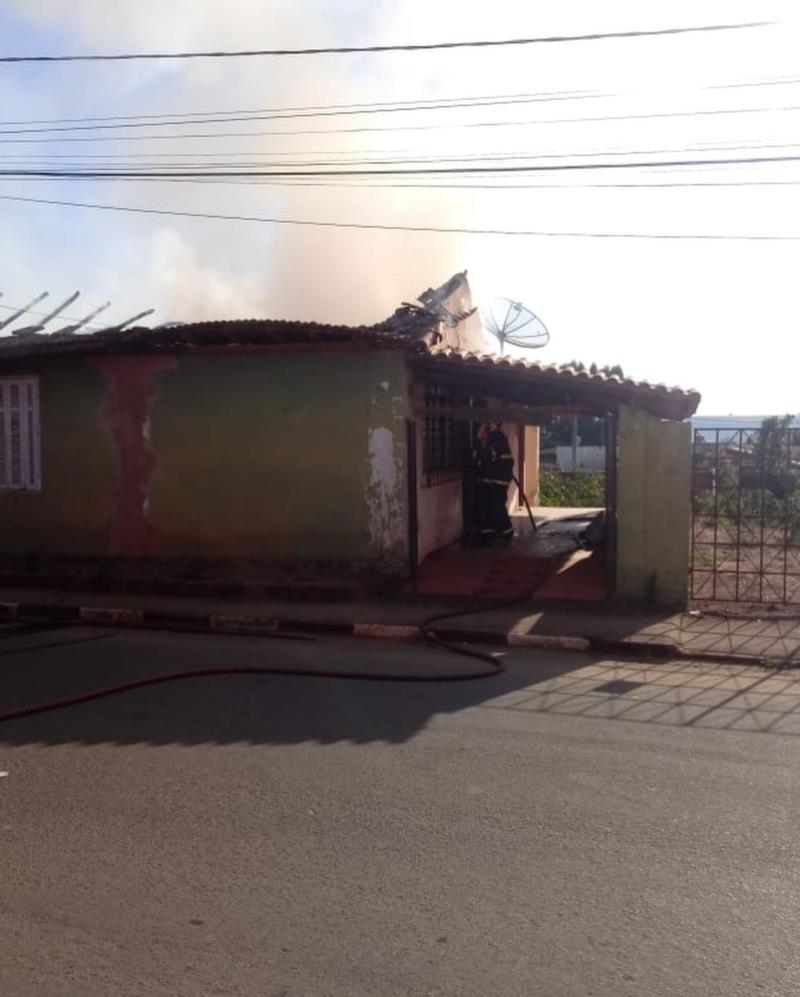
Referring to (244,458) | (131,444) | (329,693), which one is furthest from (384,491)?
(329,693)

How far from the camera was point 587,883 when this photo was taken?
421 centimetres

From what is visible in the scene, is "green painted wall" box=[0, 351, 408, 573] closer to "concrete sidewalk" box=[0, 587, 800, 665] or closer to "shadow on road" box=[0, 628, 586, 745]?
"concrete sidewalk" box=[0, 587, 800, 665]

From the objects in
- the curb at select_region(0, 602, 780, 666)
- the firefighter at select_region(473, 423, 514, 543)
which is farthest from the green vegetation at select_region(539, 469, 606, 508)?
the curb at select_region(0, 602, 780, 666)

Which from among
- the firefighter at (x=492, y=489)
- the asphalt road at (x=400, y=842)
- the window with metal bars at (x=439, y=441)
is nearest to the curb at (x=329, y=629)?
the asphalt road at (x=400, y=842)

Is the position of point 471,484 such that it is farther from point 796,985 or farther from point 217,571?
point 796,985

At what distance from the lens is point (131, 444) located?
1272 cm

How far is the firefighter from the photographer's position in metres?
14.0

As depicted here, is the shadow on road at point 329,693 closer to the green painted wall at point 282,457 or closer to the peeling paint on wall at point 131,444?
the green painted wall at point 282,457

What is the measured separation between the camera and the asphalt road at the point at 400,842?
139 inches

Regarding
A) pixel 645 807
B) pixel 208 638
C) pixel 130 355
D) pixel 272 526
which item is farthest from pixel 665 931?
pixel 130 355

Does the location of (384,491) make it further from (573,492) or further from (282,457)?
(573,492)

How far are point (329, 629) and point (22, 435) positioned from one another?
5492 mm

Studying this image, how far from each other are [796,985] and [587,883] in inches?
38.4

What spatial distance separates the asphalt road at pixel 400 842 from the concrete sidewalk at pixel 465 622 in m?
1.62
